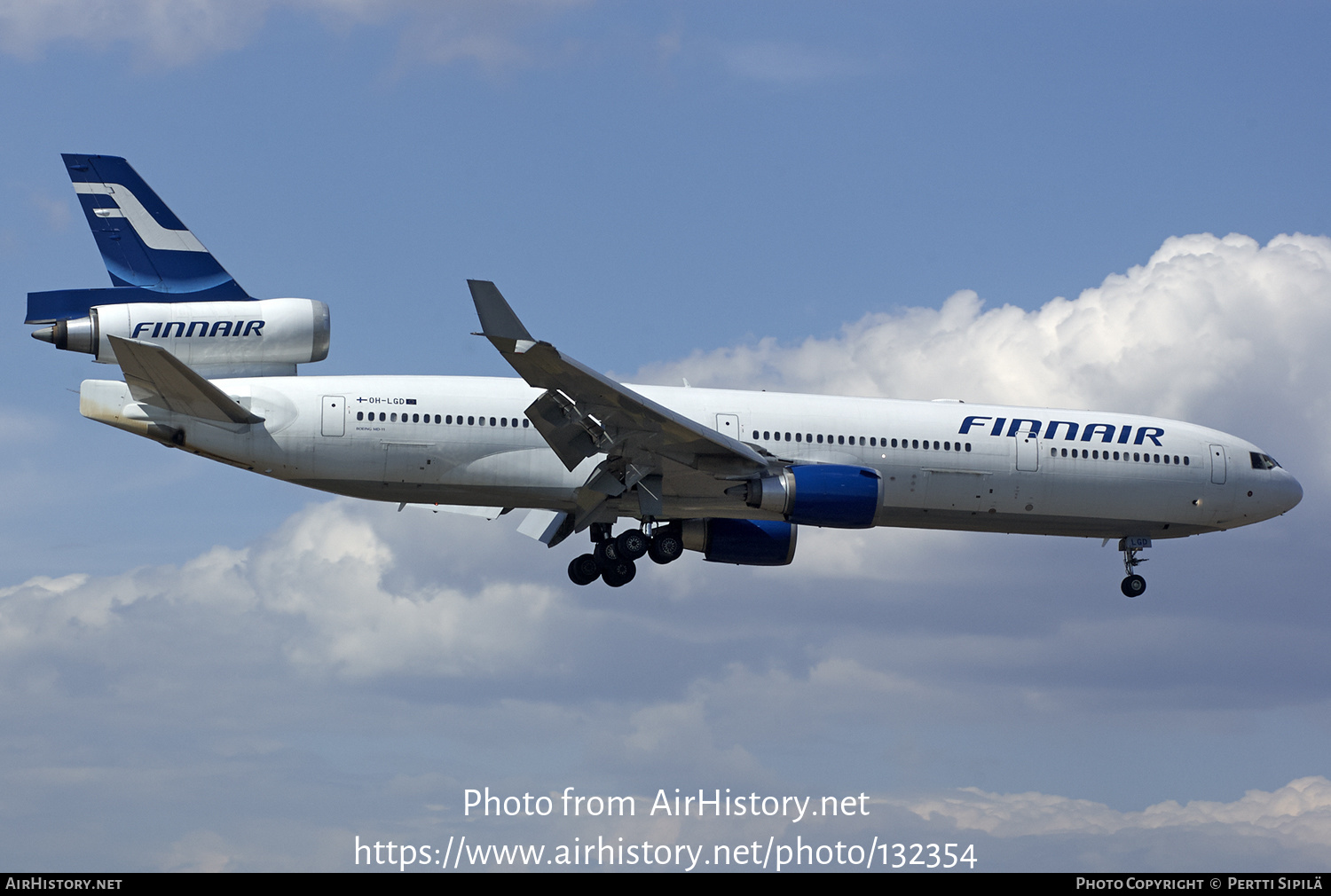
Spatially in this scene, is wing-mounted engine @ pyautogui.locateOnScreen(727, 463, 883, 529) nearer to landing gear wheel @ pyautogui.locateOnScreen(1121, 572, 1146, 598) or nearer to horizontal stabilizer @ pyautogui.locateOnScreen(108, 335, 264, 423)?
landing gear wheel @ pyautogui.locateOnScreen(1121, 572, 1146, 598)

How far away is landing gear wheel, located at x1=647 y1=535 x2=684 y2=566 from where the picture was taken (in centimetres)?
3102

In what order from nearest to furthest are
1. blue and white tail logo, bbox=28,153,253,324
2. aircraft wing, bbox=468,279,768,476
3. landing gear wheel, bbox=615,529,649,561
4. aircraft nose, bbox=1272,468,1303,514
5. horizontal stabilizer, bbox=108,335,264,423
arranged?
aircraft wing, bbox=468,279,768,476 → horizontal stabilizer, bbox=108,335,264,423 → blue and white tail logo, bbox=28,153,253,324 → landing gear wheel, bbox=615,529,649,561 → aircraft nose, bbox=1272,468,1303,514

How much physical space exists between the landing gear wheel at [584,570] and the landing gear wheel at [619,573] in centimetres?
23

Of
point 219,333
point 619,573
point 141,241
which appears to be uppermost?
point 141,241

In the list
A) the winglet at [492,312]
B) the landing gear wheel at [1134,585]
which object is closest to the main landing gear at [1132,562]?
the landing gear wheel at [1134,585]

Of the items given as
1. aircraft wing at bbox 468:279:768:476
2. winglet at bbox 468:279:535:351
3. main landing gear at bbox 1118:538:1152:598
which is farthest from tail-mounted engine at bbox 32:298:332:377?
main landing gear at bbox 1118:538:1152:598

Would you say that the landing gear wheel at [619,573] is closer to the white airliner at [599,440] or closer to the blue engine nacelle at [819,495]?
the white airliner at [599,440]

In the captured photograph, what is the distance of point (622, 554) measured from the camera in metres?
30.5

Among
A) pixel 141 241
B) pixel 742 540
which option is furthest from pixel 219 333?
pixel 742 540

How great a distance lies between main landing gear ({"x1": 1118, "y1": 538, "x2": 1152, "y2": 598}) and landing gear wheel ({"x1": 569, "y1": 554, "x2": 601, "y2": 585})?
41.2 feet

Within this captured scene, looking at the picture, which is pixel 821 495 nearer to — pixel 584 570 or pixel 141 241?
pixel 584 570

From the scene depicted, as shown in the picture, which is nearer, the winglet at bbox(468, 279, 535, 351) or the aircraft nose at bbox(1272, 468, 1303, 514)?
the winglet at bbox(468, 279, 535, 351)

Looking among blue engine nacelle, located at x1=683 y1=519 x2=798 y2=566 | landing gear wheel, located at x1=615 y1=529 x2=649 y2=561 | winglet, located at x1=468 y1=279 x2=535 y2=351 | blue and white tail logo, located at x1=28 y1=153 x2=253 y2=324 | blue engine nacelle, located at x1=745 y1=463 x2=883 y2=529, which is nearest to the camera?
winglet, located at x1=468 y1=279 x2=535 y2=351

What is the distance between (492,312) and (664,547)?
9.53 m
